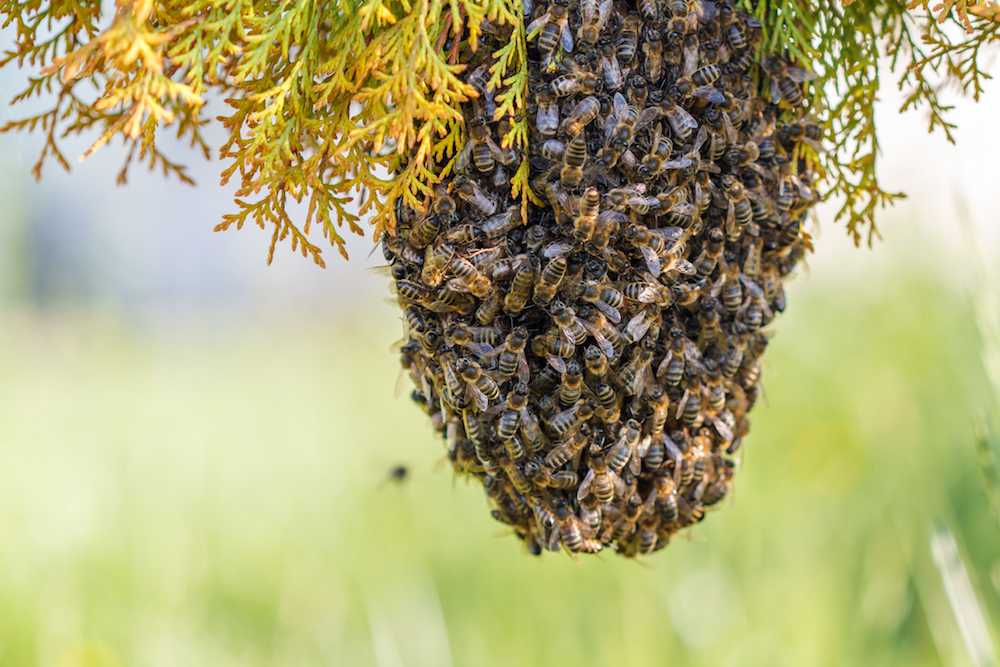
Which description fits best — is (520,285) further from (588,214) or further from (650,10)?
(650,10)

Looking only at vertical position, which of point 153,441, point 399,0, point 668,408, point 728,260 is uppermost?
point 153,441

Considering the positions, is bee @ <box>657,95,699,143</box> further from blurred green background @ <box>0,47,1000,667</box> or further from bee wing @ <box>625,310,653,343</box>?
blurred green background @ <box>0,47,1000,667</box>

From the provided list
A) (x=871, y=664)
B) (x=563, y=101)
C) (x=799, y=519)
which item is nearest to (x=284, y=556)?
(x=799, y=519)

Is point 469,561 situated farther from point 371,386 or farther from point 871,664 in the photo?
point 871,664

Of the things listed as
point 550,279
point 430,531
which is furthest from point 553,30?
point 430,531

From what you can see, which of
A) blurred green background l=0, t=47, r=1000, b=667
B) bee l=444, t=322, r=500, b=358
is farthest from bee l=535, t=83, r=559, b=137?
blurred green background l=0, t=47, r=1000, b=667

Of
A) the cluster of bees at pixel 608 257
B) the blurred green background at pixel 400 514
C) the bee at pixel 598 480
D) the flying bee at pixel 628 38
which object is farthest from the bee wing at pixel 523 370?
the blurred green background at pixel 400 514

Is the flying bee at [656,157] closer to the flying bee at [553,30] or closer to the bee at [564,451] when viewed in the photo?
the flying bee at [553,30]

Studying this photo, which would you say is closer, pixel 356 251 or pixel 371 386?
pixel 371 386
